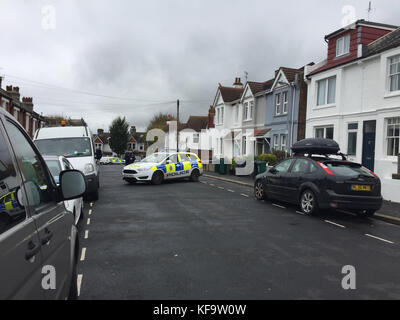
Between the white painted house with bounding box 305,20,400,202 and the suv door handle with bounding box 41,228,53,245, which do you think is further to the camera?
the white painted house with bounding box 305,20,400,202

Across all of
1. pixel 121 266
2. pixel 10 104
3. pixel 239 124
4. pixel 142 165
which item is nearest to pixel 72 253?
pixel 121 266

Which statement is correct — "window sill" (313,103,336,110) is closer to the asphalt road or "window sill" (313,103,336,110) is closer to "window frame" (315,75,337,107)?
"window frame" (315,75,337,107)

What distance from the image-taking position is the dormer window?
1969cm

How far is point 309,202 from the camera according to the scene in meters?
9.45

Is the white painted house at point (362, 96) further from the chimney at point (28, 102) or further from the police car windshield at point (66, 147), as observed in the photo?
the chimney at point (28, 102)

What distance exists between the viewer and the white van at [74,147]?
35.4 feet

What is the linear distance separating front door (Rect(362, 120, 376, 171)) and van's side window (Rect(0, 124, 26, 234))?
55.1 feet

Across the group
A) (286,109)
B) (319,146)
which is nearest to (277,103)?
(286,109)

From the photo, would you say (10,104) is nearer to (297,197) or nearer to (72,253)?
(297,197)

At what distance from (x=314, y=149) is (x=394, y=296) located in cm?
786

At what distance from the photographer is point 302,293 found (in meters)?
4.03

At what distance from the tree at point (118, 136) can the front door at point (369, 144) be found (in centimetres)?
7285

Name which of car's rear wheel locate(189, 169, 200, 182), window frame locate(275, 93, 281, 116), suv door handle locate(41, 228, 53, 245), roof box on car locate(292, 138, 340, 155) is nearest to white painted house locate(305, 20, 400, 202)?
roof box on car locate(292, 138, 340, 155)

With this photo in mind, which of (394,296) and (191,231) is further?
(191,231)
